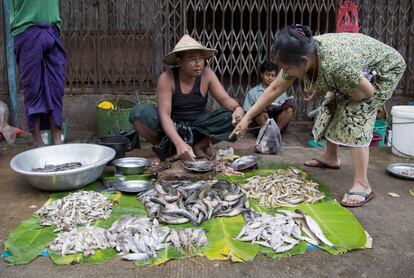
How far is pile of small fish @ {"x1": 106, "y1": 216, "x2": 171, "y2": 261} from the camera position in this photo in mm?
2695

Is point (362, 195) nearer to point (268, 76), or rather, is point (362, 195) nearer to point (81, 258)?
point (81, 258)

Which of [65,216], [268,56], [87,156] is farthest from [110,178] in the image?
[268,56]

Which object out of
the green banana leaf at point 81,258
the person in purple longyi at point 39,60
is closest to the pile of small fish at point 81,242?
the green banana leaf at point 81,258

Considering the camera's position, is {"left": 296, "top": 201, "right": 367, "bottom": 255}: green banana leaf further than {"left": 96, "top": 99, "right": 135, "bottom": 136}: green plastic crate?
No


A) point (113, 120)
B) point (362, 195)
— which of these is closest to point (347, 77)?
point (362, 195)

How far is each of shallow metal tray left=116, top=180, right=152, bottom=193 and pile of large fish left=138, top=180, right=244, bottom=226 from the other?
0.32ft

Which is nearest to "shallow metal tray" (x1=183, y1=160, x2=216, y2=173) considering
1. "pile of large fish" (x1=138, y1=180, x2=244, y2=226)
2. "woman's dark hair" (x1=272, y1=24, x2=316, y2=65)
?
"pile of large fish" (x1=138, y1=180, x2=244, y2=226)

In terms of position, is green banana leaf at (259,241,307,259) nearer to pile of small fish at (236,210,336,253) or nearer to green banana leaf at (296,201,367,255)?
pile of small fish at (236,210,336,253)

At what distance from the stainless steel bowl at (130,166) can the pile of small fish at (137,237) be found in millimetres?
1045

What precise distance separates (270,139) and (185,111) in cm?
98

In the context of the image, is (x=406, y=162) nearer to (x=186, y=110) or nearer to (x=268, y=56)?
(x=186, y=110)

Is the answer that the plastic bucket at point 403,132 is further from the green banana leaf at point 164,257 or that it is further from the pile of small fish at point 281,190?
the green banana leaf at point 164,257

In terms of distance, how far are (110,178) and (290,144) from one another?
288 cm

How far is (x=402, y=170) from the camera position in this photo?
4242mm
